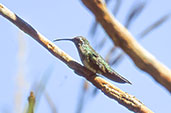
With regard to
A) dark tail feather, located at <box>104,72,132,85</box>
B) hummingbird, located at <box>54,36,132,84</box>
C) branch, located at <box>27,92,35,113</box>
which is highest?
hummingbird, located at <box>54,36,132,84</box>

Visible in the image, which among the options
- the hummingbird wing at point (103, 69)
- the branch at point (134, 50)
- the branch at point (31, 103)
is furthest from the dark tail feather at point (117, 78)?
the branch at point (134, 50)

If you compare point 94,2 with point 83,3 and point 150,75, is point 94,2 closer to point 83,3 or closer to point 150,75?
point 83,3

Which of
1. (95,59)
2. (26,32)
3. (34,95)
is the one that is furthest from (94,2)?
(95,59)

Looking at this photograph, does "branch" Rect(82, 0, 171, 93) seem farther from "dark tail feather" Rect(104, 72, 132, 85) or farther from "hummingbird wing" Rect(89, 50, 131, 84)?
"dark tail feather" Rect(104, 72, 132, 85)

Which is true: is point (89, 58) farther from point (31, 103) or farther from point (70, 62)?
point (31, 103)

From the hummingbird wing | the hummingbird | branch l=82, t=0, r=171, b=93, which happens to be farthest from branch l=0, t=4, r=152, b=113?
branch l=82, t=0, r=171, b=93

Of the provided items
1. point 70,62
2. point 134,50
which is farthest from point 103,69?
point 134,50
